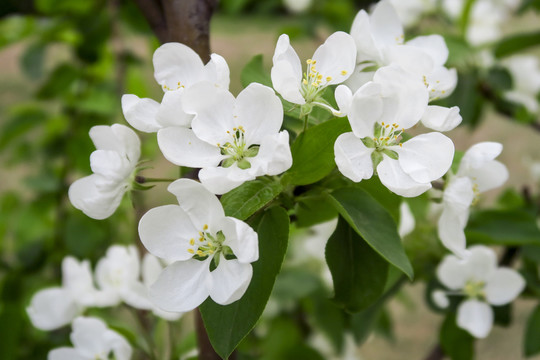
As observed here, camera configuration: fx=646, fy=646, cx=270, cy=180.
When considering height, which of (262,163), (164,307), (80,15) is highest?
(262,163)

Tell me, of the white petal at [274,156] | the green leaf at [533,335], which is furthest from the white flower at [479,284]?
the white petal at [274,156]

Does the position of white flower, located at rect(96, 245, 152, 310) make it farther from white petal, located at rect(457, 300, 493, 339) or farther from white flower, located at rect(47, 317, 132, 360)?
white petal, located at rect(457, 300, 493, 339)

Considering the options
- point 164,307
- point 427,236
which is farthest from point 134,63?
point 164,307

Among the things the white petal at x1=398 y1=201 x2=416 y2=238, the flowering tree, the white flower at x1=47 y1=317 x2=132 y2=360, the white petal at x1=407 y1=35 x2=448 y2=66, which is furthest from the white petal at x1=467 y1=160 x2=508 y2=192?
the white flower at x1=47 y1=317 x2=132 y2=360

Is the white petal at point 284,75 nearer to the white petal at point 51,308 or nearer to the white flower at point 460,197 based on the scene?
the white flower at point 460,197

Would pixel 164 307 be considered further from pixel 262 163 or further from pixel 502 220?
pixel 502 220

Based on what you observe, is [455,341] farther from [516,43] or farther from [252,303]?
[516,43]
